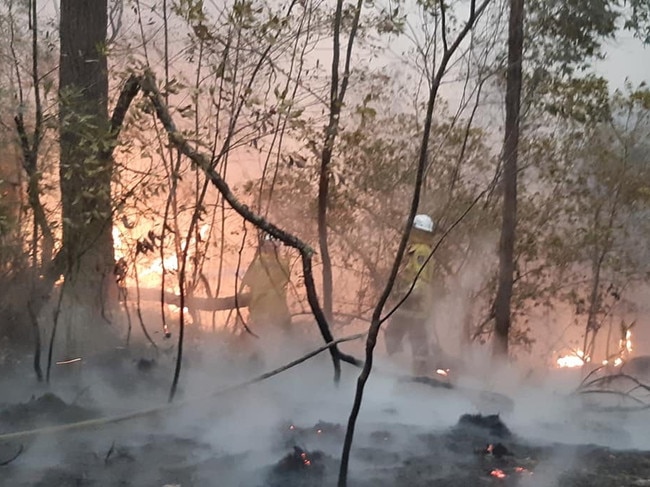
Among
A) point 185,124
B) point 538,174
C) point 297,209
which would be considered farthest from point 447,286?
→ point 185,124

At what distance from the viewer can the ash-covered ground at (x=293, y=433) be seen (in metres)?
4.87

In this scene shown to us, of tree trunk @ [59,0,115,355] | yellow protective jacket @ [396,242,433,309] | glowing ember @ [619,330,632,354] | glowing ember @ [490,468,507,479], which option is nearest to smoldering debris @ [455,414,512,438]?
glowing ember @ [490,468,507,479]

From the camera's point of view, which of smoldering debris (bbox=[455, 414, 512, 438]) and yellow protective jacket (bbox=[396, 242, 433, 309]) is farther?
yellow protective jacket (bbox=[396, 242, 433, 309])

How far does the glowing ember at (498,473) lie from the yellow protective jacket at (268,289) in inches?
148

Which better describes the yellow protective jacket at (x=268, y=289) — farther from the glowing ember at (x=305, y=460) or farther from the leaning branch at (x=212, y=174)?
the glowing ember at (x=305, y=460)

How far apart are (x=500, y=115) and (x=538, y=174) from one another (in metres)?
2.00

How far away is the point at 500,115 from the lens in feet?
27.5

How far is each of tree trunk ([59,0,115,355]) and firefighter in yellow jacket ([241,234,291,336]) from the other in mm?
1461

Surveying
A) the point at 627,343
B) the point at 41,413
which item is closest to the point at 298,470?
the point at 41,413

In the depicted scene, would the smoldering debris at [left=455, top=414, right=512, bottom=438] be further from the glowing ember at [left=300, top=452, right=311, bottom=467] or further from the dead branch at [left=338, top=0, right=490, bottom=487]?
the dead branch at [left=338, top=0, right=490, bottom=487]

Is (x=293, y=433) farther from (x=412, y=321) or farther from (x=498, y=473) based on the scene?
(x=412, y=321)

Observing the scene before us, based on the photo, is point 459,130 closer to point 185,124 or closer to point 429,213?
point 429,213

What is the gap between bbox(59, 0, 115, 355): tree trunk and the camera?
20.3 ft

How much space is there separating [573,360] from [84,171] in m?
7.75
